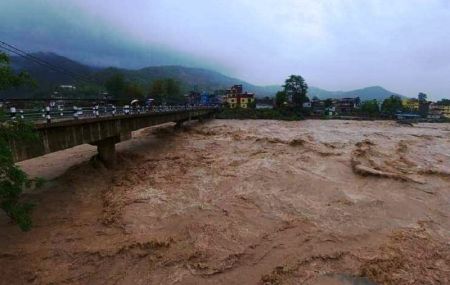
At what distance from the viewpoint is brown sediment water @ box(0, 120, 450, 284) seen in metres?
13.5

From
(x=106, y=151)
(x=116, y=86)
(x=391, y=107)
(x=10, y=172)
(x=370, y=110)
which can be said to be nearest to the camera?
(x=10, y=172)

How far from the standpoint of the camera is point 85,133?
24.9 metres

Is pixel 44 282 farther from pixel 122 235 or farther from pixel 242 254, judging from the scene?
pixel 242 254

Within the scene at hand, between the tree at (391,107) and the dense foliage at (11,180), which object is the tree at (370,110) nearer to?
the tree at (391,107)

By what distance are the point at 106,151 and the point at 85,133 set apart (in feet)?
15.7

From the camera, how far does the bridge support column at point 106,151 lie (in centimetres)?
2918

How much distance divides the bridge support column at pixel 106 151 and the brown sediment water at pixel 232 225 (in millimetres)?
821

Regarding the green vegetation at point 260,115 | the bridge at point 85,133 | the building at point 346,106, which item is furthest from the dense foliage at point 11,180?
the building at point 346,106

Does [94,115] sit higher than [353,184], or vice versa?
[94,115]

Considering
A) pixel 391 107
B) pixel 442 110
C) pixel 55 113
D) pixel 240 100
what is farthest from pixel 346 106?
pixel 55 113

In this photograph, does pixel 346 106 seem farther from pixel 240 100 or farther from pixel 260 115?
pixel 260 115

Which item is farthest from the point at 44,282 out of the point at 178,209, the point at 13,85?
the point at 178,209

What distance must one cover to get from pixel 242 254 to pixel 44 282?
6.97 m

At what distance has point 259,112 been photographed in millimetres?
119125
